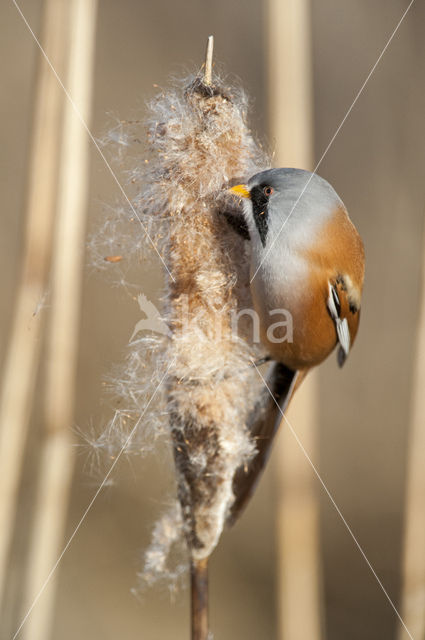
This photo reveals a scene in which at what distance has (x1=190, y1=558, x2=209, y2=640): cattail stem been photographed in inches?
28.1

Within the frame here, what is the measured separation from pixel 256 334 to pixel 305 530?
58 centimetres

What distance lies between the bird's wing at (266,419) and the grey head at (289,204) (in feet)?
0.70

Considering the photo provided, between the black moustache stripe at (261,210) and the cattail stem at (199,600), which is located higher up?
the black moustache stripe at (261,210)

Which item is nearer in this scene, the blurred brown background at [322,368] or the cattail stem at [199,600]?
the cattail stem at [199,600]

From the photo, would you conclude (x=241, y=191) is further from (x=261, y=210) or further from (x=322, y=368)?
(x=322, y=368)

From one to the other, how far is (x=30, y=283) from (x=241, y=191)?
0.49 m

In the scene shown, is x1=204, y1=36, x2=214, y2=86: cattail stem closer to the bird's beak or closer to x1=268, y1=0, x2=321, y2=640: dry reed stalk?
the bird's beak

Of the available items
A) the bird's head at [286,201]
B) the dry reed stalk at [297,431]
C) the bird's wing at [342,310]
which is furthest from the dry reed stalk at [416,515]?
the bird's head at [286,201]

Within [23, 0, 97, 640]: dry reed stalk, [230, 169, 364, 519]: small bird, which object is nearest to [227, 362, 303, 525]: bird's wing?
[230, 169, 364, 519]: small bird

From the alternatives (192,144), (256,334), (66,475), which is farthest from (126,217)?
(66,475)

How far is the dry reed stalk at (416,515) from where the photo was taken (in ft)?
3.49

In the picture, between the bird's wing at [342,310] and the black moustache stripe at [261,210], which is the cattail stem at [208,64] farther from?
the bird's wing at [342,310]

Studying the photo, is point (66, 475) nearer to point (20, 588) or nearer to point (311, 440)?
point (20, 588)

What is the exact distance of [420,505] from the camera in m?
1.09
